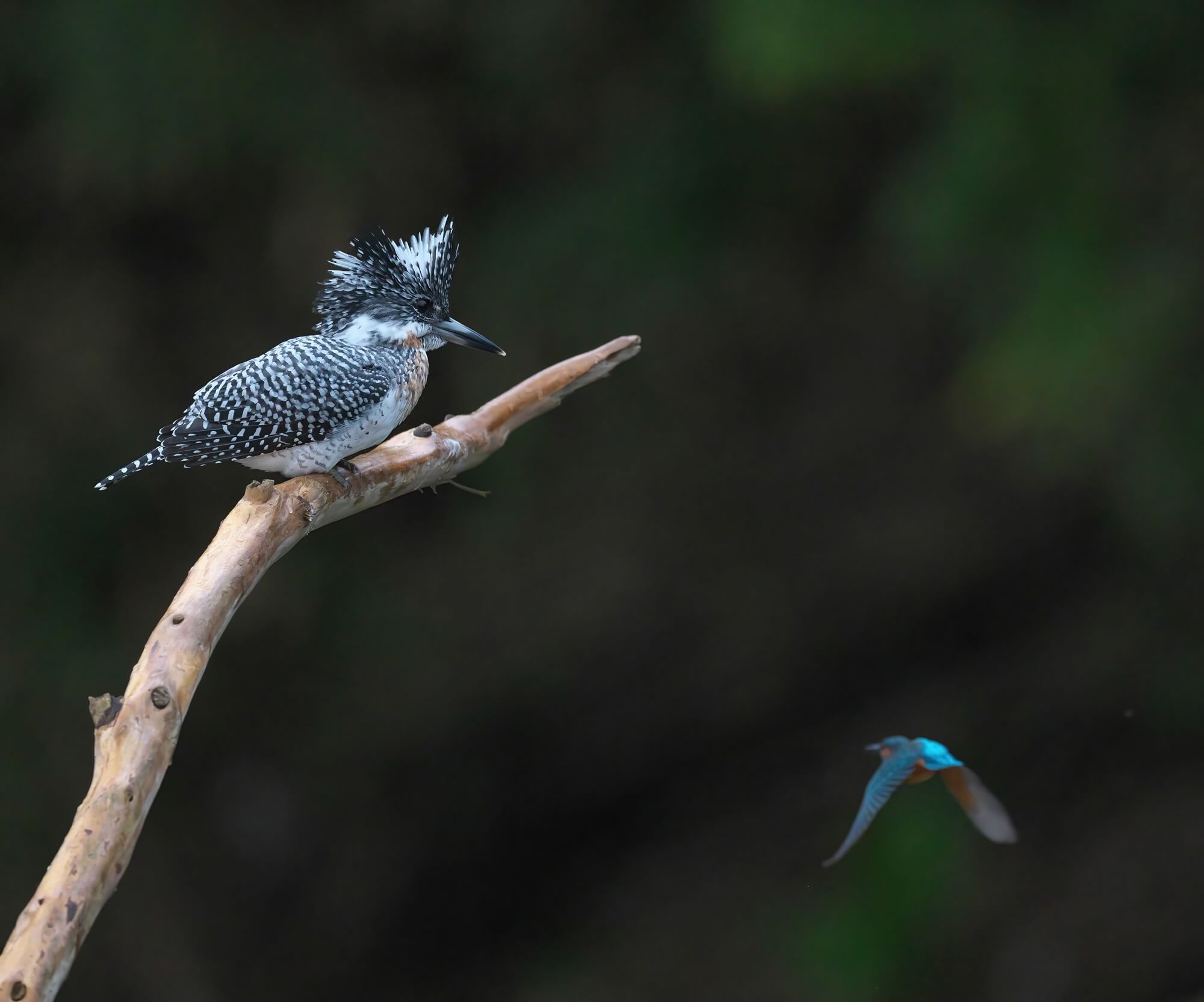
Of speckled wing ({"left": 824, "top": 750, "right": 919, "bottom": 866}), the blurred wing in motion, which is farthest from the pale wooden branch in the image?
the blurred wing in motion

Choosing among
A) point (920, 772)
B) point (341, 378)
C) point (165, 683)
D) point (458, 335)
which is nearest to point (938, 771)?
point (920, 772)

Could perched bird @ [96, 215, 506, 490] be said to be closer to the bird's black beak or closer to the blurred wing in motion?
the bird's black beak

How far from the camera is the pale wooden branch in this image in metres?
0.98

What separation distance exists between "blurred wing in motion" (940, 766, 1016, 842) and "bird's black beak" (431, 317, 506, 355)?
96 centimetres

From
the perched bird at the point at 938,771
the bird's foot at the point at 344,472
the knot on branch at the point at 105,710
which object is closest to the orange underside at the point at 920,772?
the perched bird at the point at 938,771

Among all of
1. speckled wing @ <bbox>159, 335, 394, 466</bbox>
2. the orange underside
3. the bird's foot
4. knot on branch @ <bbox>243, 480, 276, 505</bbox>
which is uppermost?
Answer: speckled wing @ <bbox>159, 335, 394, 466</bbox>

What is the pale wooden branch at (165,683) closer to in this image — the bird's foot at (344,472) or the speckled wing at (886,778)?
the bird's foot at (344,472)

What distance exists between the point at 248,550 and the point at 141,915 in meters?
2.42

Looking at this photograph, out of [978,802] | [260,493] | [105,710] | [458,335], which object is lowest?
[978,802]

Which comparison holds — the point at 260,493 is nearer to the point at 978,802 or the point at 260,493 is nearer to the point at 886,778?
the point at 886,778

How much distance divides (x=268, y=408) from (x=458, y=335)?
0.37 meters

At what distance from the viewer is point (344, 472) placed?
63.6 inches

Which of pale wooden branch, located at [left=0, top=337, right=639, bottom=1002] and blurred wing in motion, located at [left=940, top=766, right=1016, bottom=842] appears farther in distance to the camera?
blurred wing in motion, located at [left=940, top=766, right=1016, bottom=842]

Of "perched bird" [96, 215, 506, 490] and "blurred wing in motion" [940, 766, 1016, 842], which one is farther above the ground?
"perched bird" [96, 215, 506, 490]
